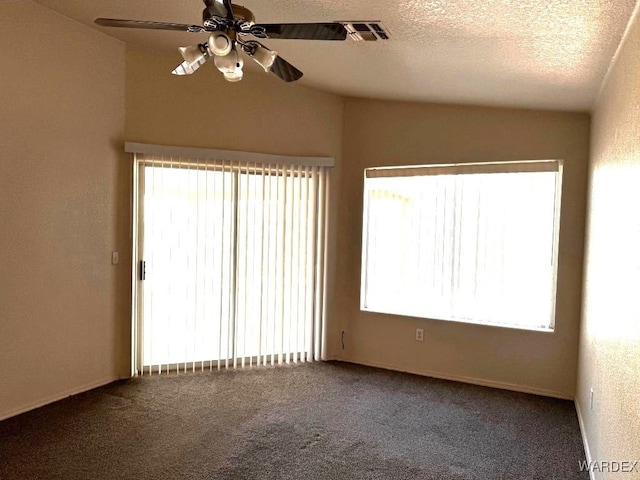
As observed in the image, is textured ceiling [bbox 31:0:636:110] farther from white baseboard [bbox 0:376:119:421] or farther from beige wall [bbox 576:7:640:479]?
white baseboard [bbox 0:376:119:421]

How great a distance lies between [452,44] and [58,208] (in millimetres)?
3052

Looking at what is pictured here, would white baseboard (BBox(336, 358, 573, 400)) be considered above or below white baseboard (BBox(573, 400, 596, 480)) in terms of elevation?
below

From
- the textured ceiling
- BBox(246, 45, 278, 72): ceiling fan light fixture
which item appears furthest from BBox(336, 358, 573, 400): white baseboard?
BBox(246, 45, 278, 72): ceiling fan light fixture

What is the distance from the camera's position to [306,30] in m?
2.24

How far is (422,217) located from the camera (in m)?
4.65

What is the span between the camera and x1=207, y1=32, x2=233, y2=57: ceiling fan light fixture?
85.0 inches

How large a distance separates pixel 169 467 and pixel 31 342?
158 cm


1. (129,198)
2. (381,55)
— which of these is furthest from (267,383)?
(381,55)

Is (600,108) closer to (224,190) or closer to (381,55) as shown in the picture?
(381,55)

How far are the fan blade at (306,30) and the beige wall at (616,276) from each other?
1275 millimetres

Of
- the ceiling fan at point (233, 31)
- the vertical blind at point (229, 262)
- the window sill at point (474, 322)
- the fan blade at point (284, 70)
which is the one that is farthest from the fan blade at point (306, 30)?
the window sill at point (474, 322)

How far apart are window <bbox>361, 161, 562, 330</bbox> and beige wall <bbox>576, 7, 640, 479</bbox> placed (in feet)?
2.35

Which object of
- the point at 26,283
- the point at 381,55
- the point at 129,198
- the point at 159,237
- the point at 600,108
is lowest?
the point at 26,283

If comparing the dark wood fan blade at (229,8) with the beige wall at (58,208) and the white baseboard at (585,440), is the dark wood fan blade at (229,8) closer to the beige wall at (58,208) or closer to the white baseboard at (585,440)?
the beige wall at (58,208)
